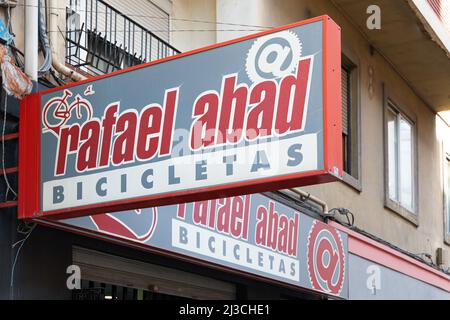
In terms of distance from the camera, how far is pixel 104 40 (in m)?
10.4

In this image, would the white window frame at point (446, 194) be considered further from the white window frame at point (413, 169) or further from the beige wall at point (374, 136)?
the white window frame at point (413, 169)

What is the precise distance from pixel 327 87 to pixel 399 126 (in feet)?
33.6

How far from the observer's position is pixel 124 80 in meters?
7.92

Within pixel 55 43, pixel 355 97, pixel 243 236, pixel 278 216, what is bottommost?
pixel 243 236

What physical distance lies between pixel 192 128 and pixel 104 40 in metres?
3.24

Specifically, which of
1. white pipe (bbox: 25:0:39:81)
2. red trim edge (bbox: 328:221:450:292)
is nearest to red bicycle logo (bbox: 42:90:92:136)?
white pipe (bbox: 25:0:39:81)

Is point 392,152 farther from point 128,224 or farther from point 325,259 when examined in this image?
point 128,224

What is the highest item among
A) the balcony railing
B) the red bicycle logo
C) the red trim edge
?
the balcony railing

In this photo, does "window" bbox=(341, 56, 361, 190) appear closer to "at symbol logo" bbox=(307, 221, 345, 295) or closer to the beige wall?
the beige wall

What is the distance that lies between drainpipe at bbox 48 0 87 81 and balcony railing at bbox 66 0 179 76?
1.23ft

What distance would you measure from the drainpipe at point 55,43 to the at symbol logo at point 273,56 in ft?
7.50

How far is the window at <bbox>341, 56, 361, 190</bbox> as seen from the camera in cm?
1495

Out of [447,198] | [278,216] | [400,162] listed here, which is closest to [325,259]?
[278,216]
